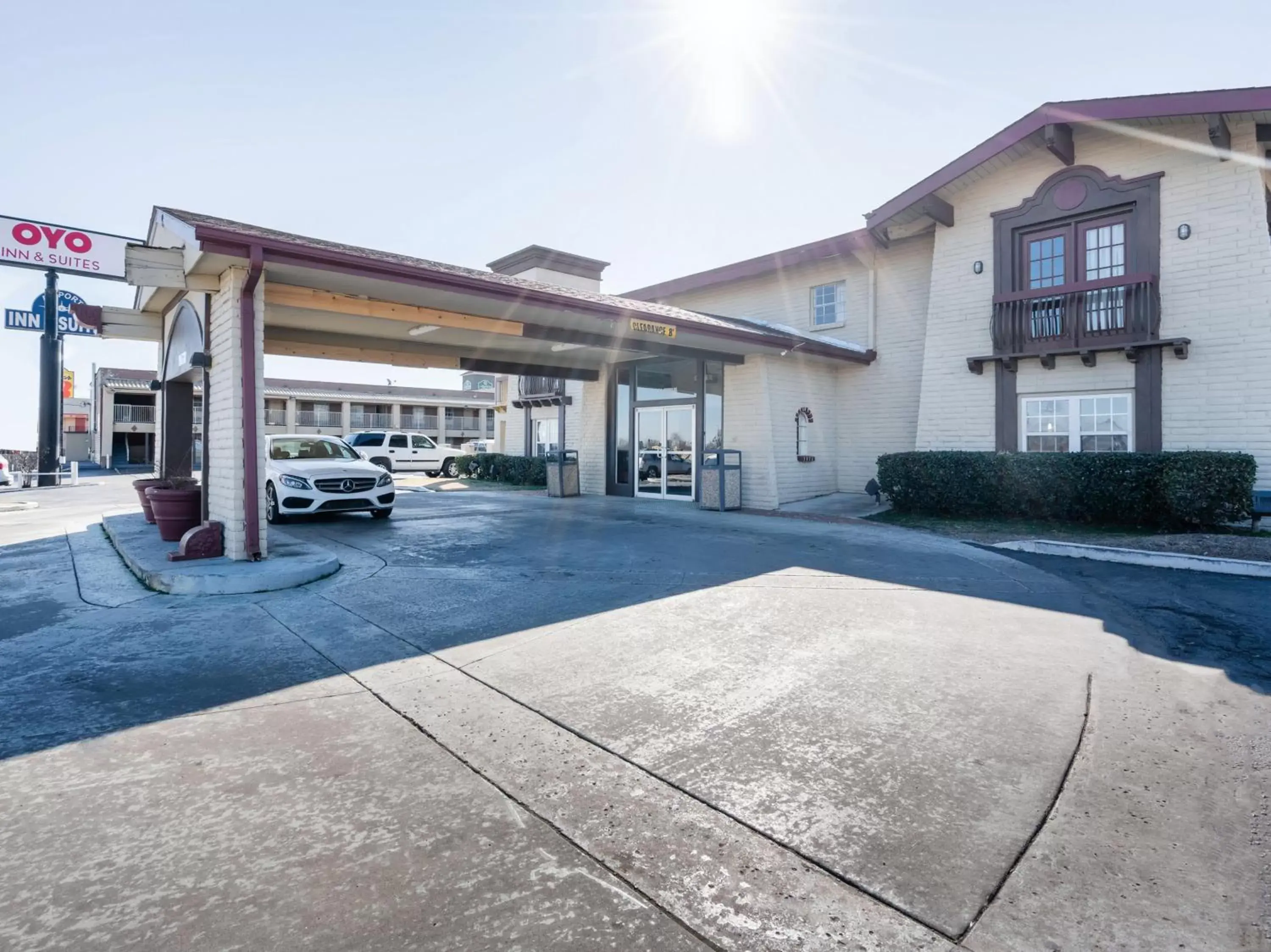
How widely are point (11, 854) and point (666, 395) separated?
14628mm

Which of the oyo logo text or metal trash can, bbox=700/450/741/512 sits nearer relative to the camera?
metal trash can, bbox=700/450/741/512

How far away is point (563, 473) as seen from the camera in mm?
17500

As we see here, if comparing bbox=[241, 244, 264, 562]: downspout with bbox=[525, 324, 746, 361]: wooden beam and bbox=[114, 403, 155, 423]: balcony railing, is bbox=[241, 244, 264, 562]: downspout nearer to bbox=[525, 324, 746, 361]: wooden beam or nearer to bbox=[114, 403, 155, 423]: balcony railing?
bbox=[525, 324, 746, 361]: wooden beam

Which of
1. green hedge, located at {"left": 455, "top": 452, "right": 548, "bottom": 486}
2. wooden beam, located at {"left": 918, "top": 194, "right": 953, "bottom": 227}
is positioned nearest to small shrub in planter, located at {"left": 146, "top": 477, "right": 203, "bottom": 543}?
green hedge, located at {"left": 455, "top": 452, "right": 548, "bottom": 486}

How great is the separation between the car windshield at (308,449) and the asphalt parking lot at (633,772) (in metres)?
6.36

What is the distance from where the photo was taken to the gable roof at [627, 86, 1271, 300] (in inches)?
406

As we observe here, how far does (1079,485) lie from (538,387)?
16851 millimetres

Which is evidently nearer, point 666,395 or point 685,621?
point 685,621

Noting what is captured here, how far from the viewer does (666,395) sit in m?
16.3

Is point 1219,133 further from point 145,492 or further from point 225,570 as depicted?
point 145,492

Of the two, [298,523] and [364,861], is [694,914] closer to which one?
[364,861]

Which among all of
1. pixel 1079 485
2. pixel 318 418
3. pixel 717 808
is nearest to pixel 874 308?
pixel 1079 485

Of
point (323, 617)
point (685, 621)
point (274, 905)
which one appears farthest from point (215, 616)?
point (274, 905)

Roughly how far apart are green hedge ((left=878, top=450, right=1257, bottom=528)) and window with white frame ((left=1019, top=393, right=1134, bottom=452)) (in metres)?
1.28
